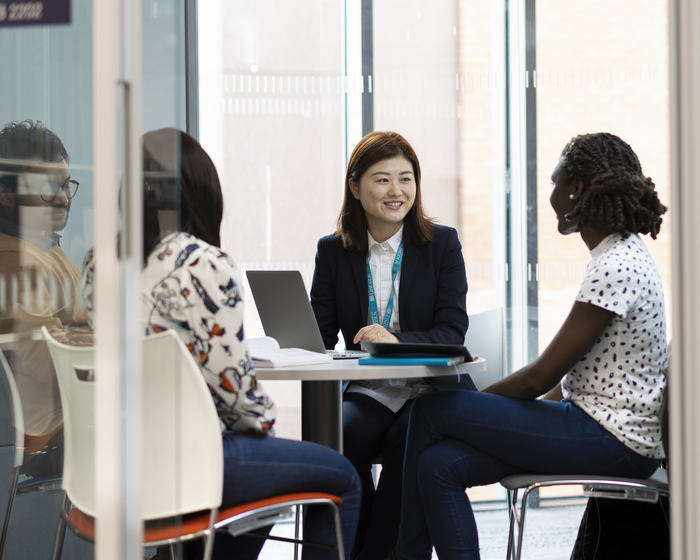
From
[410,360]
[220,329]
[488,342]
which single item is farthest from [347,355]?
[488,342]

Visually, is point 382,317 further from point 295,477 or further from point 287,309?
point 295,477

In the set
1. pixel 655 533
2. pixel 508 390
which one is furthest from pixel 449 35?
pixel 655 533

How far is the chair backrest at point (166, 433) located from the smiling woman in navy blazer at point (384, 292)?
3.34 ft

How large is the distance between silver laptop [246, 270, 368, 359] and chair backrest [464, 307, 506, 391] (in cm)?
78

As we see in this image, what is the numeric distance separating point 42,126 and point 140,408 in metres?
1.04

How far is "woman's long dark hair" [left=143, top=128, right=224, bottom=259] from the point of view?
4.85 feet

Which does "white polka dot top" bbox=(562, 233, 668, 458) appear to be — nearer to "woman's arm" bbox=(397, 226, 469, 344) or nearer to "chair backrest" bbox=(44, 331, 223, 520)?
"woman's arm" bbox=(397, 226, 469, 344)

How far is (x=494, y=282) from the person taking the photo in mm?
3932

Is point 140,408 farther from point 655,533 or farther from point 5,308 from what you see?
point 655,533

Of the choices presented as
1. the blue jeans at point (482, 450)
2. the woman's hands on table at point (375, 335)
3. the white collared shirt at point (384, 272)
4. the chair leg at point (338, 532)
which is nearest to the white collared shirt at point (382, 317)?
the white collared shirt at point (384, 272)

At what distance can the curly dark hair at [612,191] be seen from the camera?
86.2 inches

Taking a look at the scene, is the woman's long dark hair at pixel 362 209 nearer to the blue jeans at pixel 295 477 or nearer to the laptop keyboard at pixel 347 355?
the laptop keyboard at pixel 347 355

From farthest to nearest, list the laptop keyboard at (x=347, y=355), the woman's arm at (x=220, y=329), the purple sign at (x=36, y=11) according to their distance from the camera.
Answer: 1. the laptop keyboard at (x=347, y=355)
2. the woman's arm at (x=220, y=329)
3. the purple sign at (x=36, y=11)

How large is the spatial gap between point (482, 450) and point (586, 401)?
309 millimetres
